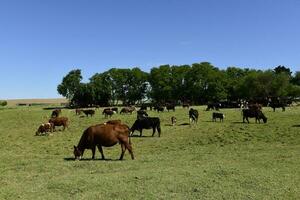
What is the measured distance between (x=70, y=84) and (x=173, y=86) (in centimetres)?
3495

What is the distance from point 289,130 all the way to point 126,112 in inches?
1477

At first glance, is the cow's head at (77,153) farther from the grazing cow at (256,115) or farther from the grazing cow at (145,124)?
the grazing cow at (256,115)

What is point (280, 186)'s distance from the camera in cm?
1555

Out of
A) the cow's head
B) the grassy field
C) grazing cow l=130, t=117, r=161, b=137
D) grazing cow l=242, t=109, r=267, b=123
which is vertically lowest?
the grassy field

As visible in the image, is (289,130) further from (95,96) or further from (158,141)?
(95,96)

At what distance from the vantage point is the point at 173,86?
14538cm

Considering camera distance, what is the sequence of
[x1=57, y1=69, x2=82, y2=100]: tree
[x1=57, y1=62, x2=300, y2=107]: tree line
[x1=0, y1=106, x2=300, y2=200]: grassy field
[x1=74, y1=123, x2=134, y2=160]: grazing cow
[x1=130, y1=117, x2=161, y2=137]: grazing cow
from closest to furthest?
[x1=0, y1=106, x2=300, y2=200]: grassy field, [x1=74, y1=123, x2=134, y2=160]: grazing cow, [x1=130, y1=117, x2=161, y2=137]: grazing cow, [x1=57, y1=62, x2=300, y2=107]: tree line, [x1=57, y1=69, x2=82, y2=100]: tree

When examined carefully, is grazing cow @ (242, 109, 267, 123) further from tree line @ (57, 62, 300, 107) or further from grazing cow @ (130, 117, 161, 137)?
tree line @ (57, 62, 300, 107)

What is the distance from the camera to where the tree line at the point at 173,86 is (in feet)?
439

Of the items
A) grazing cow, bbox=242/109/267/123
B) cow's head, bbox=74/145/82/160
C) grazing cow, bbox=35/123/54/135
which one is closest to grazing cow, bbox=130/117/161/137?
grazing cow, bbox=35/123/54/135

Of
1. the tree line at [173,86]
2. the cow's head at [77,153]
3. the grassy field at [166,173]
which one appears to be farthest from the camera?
the tree line at [173,86]

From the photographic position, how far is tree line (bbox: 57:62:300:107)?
134 metres

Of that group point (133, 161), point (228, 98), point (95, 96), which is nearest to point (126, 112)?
point (133, 161)

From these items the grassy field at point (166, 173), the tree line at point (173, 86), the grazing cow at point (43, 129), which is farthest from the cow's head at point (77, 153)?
the tree line at point (173, 86)
